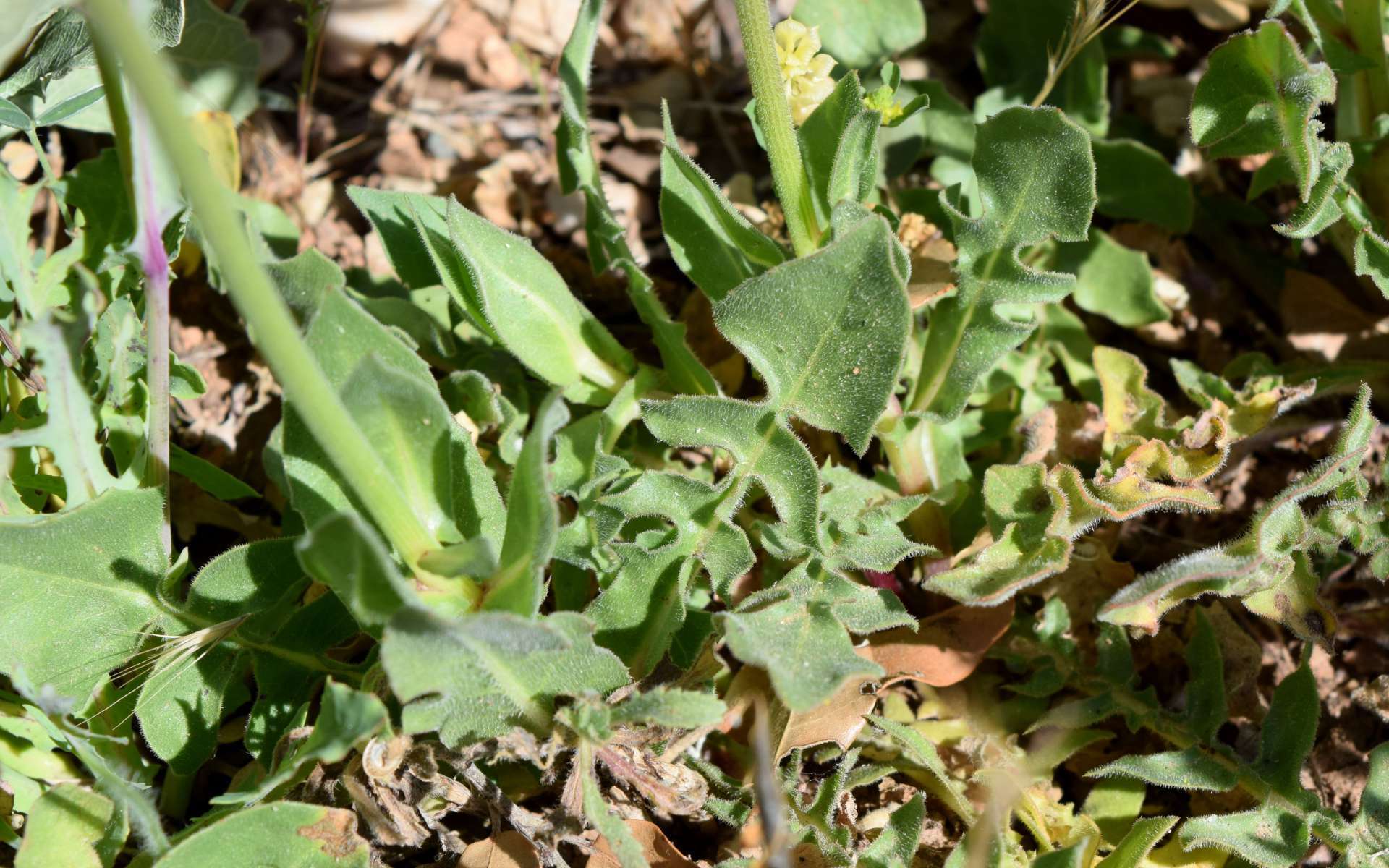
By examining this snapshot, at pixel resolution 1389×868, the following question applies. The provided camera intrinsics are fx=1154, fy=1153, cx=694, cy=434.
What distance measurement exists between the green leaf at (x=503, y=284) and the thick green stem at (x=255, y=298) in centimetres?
64

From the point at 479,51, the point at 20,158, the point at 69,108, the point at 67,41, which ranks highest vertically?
the point at 67,41

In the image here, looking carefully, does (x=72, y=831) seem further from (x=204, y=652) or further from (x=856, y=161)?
(x=856, y=161)

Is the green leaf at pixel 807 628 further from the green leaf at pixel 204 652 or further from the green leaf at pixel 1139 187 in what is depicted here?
the green leaf at pixel 1139 187

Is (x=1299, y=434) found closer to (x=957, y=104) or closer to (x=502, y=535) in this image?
(x=957, y=104)

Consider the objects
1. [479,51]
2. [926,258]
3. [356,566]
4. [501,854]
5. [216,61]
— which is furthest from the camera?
[479,51]

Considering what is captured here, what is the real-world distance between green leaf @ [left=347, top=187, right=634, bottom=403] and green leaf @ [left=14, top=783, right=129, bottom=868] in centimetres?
118

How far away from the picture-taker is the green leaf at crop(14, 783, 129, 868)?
6.95 ft

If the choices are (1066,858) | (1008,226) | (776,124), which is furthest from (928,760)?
(776,124)

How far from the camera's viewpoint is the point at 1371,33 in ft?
8.77

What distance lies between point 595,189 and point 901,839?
1.56m

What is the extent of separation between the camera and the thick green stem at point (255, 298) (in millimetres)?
1340

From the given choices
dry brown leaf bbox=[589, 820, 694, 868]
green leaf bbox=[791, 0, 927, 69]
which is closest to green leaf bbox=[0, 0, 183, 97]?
green leaf bbox=[791, 0, 927, 69]

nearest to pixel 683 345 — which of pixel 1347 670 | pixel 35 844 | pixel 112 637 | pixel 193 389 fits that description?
pixel 193 389

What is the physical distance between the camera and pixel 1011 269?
96.3 inches
